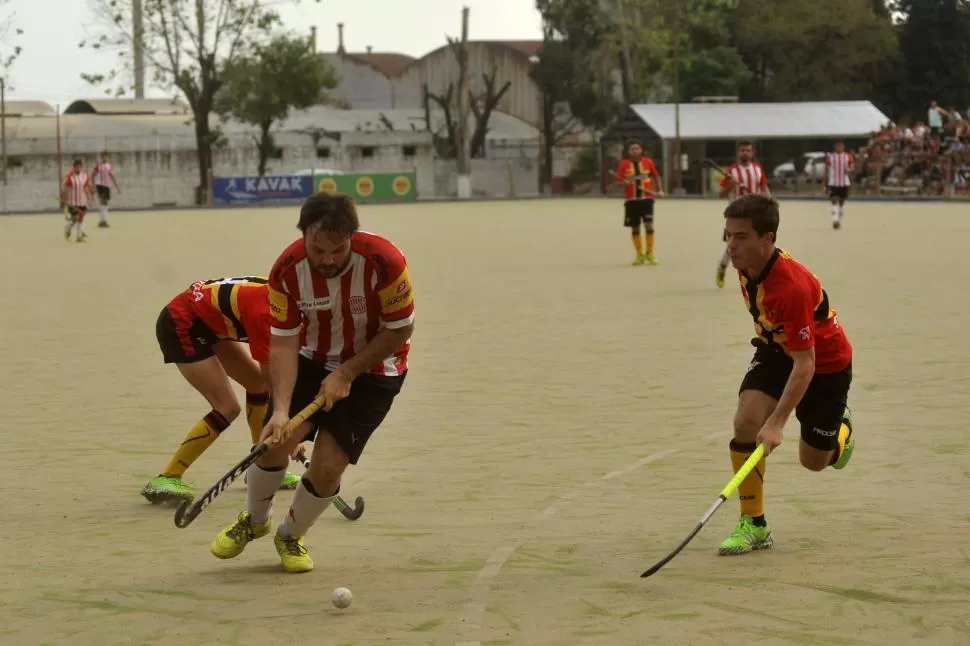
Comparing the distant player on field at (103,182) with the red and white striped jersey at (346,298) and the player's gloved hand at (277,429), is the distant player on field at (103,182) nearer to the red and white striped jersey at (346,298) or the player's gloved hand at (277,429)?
the red and white striped jersey at (346,298)

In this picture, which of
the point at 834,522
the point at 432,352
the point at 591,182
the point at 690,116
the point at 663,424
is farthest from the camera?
the point at 591,182

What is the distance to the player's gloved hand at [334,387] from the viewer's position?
598 centimetres

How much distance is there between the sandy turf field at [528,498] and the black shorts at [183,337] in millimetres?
741

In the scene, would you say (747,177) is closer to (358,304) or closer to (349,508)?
(349,508)

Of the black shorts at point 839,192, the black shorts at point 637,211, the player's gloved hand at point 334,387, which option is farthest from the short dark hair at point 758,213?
the black shorts at point 839,192

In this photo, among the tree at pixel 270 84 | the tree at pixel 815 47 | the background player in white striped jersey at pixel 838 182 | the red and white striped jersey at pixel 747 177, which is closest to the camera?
the red and white striped jersey at pixel 747 177

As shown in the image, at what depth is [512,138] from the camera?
80.7 meters

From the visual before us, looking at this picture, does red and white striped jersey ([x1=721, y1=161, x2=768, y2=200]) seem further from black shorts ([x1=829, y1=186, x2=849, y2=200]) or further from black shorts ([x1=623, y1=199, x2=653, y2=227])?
black shorts ([x1=829, y1=186, x2=849, y2=200])

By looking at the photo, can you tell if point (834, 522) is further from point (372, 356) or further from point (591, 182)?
point (591, 182)

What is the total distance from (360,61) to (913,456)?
279ft

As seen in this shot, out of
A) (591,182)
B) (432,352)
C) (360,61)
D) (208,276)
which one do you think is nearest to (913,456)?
(432,352)

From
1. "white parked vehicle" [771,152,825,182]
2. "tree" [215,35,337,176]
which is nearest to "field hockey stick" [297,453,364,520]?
"white parked vehicle" [771,152,825,182]

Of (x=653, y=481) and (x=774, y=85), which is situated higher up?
(x=774, y=85)

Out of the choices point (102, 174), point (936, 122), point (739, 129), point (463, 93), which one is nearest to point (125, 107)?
point (463, 93)
